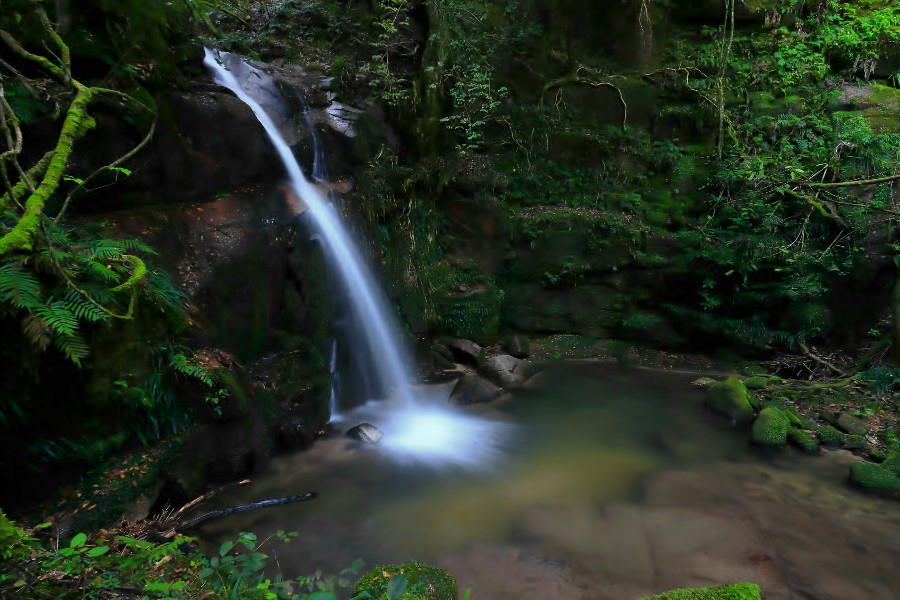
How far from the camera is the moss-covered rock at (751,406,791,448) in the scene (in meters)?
6.21

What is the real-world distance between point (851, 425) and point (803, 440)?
0.87m

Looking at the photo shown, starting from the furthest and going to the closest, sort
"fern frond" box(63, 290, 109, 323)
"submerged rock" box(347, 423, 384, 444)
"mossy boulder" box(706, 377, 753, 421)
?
"mossy boulder" box(706, 377, 753, 421)
"submerged rock" box(347, 423, 384, 444)
"fern frond" box(63, 290, 109, 323)

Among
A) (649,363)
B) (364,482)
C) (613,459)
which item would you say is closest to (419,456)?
(364,482)

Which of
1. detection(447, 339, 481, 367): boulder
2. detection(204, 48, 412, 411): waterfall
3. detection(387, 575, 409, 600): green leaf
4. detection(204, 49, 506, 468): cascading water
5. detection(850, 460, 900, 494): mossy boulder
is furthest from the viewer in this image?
detection(447, 339, 481, 367): boulder

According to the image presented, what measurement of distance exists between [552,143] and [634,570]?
8.36 m

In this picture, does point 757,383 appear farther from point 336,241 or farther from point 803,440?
point 336,241

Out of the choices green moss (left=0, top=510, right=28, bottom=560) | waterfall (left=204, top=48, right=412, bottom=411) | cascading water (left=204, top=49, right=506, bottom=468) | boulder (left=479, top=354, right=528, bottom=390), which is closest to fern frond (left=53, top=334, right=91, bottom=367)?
→ green moss (left=0, top=510, right=28, bottom=560)

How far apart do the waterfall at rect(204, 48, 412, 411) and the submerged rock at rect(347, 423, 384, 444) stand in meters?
0.75

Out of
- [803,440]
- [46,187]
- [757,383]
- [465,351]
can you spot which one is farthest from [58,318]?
[757,383]

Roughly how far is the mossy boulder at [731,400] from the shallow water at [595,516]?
22 centimetres

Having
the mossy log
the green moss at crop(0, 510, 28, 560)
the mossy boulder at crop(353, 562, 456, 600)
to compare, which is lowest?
the mossy boulder at crop(353, 562, 456, 600)

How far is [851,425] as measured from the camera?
6.46m

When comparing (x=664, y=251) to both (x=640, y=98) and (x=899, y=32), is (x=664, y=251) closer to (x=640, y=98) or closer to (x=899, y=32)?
(x=640, y=98)

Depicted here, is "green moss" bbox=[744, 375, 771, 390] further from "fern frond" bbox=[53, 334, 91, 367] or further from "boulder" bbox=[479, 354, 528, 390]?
"fern frond" bbox=[53, 334, 91, 367]
